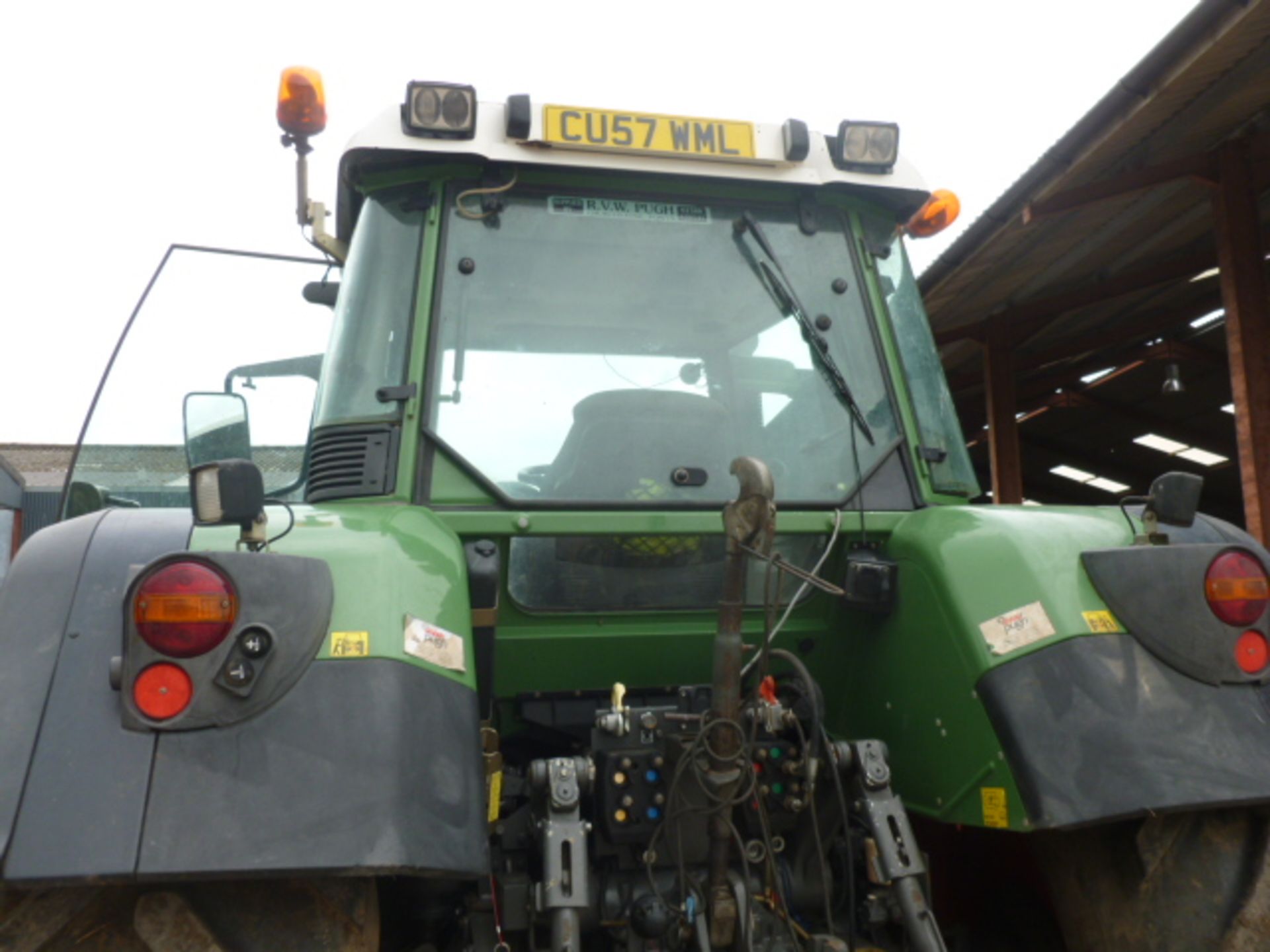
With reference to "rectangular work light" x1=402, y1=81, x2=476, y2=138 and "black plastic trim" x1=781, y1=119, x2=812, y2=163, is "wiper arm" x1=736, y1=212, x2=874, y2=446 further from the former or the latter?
"rectangular work light" x1=402, y1=81, x2=476, y2=138

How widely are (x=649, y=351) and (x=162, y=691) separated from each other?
1506 millimetres

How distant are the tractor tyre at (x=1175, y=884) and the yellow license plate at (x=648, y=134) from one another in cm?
189

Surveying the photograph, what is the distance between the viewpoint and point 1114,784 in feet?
6.95

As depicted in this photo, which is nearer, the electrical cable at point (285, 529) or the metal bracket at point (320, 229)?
the electrical cable at point (285, 529)

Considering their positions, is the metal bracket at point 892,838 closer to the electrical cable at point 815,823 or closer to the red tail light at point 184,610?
the electrical cable at point 815,823

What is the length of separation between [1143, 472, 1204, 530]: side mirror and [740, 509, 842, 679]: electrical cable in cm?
69

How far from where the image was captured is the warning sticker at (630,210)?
2949 mm

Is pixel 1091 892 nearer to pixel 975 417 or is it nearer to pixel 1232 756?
pixel 1232 756

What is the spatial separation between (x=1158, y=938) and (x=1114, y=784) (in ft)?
1.07

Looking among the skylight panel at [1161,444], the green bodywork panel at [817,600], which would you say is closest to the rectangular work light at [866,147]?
the green bodywork panel at [817,600]

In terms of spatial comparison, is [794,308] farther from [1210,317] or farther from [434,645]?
[1210,317]

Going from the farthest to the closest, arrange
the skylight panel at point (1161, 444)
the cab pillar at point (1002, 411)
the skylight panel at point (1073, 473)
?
1. the skylight panel at point (1073, 473)
2. the skylight panel at point (1161, 444)
3. the cab pillar at point (1002, 411)

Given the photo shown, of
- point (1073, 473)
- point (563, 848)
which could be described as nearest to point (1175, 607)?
point (563, 848)

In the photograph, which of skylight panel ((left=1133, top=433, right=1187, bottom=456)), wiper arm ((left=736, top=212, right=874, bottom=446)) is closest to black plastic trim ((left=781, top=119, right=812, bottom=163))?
wiper arm ((left=736, top=212, right=874, bottom=446))
